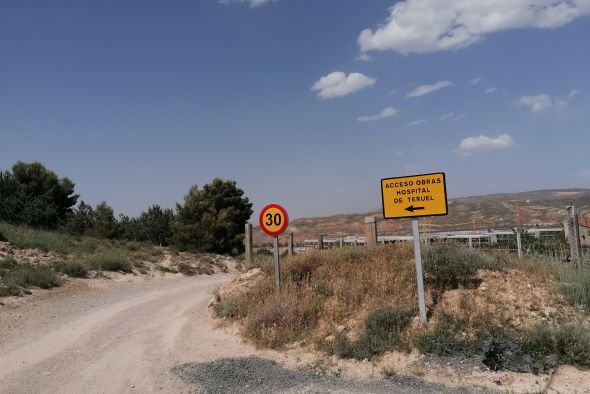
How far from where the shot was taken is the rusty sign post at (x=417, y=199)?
22.1 ft

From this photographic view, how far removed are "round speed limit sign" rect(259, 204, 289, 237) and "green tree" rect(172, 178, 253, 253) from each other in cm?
1891

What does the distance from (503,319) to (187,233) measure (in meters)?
25.3

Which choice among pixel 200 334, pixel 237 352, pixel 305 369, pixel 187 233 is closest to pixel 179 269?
pixel 187 233

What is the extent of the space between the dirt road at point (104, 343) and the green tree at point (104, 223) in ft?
70.9

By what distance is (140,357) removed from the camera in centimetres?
662

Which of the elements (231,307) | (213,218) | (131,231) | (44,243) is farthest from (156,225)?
(231,307)

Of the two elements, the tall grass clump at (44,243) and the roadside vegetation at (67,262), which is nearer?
the roadside vegetation at (67,262)

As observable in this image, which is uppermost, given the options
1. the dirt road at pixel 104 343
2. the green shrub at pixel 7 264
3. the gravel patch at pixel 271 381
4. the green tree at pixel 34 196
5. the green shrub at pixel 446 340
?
the green tree at pixel 34 196

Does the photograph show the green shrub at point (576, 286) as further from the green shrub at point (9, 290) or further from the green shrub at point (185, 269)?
the green shrub at point (185, 269)

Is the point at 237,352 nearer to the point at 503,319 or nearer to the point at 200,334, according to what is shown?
the point at 200,334

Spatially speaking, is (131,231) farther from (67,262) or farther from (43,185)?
(67,262)

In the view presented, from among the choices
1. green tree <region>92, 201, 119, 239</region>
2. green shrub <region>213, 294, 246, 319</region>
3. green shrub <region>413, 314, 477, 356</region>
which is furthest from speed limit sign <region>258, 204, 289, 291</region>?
green tree <region>92, 201, 119, 239</region>

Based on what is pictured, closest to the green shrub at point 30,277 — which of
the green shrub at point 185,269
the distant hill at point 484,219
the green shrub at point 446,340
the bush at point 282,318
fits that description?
the green shrub at point 185,269

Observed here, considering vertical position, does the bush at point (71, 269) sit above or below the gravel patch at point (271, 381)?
above
